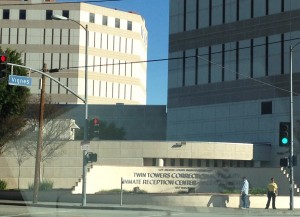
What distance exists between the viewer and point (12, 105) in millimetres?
49250

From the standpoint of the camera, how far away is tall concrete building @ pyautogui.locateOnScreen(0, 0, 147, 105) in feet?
348

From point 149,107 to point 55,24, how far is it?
78.4 feet

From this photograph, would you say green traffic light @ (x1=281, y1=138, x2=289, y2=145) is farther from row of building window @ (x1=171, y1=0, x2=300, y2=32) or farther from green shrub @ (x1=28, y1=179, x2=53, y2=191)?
row of building window @ (x1=171, y1=0, x2=300, y2=32)

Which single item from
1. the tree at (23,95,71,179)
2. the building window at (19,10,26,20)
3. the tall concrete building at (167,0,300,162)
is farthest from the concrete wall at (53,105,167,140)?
the tree at (23,95,71,179)

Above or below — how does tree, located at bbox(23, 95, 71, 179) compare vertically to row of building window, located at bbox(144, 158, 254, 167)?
above

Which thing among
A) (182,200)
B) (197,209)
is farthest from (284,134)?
(182,200)

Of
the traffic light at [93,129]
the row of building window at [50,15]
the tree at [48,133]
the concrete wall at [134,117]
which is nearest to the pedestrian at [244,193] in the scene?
the traffic light at [93,129]

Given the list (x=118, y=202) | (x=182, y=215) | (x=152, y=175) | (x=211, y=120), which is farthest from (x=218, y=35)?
(x=182, y=215)

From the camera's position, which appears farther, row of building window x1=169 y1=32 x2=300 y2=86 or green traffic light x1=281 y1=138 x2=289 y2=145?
row of building window x1=169 y1=32 x2=300 y2=86

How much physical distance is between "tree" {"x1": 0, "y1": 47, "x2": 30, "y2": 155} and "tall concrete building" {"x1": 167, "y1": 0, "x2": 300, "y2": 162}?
88.4 ft

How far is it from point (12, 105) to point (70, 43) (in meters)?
58.4

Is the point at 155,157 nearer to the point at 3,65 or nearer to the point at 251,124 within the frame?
the point at 251,124

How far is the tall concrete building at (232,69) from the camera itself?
228 feet

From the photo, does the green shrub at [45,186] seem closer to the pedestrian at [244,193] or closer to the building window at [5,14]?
the pedestrian at [244,193]
